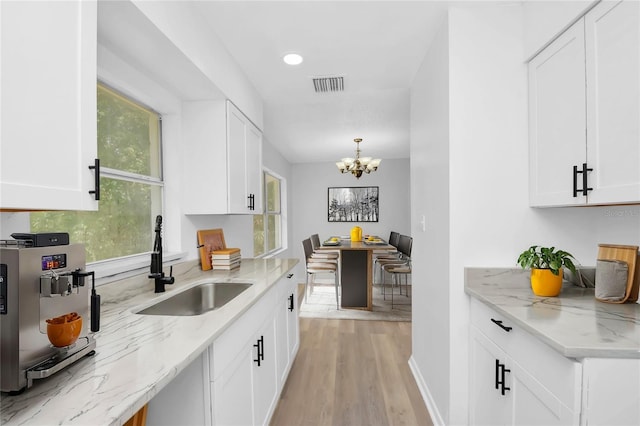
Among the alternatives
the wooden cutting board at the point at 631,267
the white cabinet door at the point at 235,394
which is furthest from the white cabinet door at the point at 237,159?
the wooden cutting board at the point at 631,267

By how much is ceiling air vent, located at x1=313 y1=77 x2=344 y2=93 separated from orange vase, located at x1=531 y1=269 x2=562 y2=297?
6.30 ft

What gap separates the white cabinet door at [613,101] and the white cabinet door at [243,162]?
1.99 meters

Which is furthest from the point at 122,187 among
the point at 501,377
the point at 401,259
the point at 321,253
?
the point at 401,259

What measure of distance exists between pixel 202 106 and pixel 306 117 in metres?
1.58

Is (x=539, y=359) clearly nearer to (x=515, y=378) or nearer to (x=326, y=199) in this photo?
(x=515, y=378)

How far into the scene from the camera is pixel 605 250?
1.50 metres

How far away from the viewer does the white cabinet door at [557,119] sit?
1.38 meters

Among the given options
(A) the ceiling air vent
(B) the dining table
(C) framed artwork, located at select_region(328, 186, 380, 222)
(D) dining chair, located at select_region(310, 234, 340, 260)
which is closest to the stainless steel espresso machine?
(A) the ceiling air vent

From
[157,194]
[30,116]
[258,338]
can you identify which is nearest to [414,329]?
[258,338]

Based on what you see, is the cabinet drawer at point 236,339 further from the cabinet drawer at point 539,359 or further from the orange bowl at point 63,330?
the cabinet drawer at point 539,359

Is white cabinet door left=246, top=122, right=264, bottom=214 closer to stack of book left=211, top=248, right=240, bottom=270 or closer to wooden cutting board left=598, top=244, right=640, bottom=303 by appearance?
stack of book left=211, top=248, right=240, bottom=270

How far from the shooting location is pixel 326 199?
632 centimetres

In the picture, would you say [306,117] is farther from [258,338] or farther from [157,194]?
[258,338]

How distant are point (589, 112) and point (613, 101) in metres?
0.10
